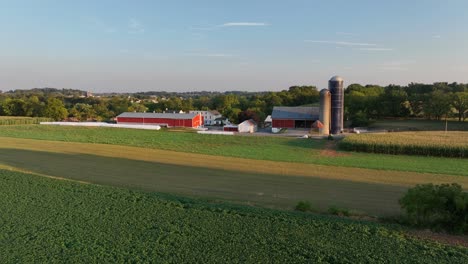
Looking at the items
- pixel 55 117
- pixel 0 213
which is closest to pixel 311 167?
pixel 0 213

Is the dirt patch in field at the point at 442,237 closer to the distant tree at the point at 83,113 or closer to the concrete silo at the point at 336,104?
the concrete silo at the point at 336,104

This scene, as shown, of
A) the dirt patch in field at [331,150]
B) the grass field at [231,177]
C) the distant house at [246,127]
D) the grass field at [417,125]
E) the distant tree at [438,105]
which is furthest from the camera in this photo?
the distant tree at [438,105]

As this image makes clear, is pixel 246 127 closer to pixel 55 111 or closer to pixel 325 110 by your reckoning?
pixel 325 110

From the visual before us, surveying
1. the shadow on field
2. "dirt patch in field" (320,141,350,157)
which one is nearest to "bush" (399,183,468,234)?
the shadow on field

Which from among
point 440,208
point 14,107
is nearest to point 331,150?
point 440,208

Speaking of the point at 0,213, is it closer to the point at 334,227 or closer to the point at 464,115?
the point at 334,227

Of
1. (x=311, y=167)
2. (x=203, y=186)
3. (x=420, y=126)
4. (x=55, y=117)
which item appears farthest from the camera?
(x=55, y=117)

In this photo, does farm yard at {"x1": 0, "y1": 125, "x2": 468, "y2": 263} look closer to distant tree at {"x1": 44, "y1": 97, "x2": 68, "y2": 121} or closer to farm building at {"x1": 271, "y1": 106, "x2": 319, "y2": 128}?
farm building at {"x1": 271, "y1": 106, "x2": 319, "y2": 128}

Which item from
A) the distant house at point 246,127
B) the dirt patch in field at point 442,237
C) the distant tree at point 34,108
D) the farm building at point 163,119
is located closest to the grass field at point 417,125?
the distant house at point 246,127
